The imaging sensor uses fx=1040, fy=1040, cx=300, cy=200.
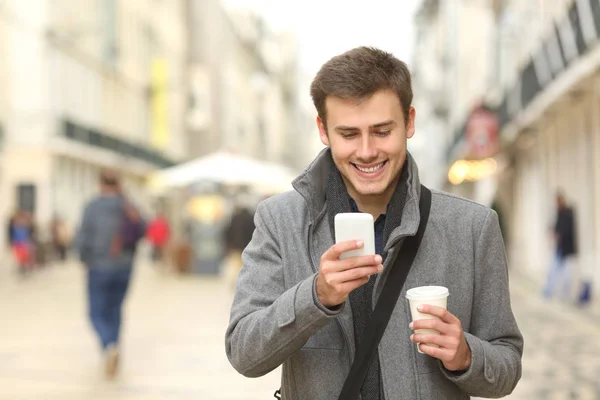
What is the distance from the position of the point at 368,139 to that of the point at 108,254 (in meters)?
7.13

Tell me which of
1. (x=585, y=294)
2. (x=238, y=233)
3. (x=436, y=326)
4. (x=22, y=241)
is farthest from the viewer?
(x=22, y=241)

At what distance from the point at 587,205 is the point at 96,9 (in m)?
24.5

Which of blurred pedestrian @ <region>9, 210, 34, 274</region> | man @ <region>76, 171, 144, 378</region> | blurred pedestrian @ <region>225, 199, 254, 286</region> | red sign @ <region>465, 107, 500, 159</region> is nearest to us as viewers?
man @ <region>76, 171, 144, 378</region>

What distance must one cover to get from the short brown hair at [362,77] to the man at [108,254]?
7044 millimetres

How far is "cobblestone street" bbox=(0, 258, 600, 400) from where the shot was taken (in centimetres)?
826

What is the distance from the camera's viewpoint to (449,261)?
7.89 feet

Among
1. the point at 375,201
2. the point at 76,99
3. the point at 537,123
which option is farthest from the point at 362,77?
the point at 76,99

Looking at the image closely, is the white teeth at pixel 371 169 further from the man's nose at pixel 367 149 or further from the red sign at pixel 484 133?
the red sign at pixel 484 133

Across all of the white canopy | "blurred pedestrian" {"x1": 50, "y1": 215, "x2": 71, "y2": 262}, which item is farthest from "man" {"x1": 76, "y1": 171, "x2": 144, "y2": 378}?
"blurred pedestrian" {"x1": 50, "y1": 215, "x2": 71, "y2": 262}

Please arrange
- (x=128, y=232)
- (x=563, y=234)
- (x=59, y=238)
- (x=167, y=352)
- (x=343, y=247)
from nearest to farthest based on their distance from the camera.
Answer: (x=343, y=247), (x=128, y=232), (x=167, y=352), (x=563, y=234), (x=59, y=238)

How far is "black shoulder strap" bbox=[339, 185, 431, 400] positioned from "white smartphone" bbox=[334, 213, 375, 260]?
24 cm

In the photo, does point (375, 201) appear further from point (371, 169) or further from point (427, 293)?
point (427, 293)

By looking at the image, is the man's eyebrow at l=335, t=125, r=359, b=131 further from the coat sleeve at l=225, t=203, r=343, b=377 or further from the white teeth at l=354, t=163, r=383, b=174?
the coat sleeve at l=225, t=203, r=343, b=377

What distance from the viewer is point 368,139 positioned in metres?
2.35
